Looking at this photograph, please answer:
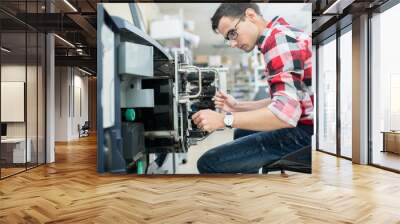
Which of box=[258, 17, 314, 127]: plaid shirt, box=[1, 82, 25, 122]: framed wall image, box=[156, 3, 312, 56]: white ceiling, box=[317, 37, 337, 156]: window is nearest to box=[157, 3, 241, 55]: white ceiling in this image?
box=[156, 3, 312, 56]: white ceiling

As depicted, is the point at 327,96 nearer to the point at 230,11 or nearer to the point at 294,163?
the point at 294,163

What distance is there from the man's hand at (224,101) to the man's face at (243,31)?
27.1 inches

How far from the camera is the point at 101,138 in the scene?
496 cm

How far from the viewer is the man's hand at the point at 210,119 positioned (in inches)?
192

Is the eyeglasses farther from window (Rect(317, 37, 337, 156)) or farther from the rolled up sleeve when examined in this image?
window (Rect(317, 37, 337, 156))

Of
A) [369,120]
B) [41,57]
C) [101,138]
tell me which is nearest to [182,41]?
[101,138]

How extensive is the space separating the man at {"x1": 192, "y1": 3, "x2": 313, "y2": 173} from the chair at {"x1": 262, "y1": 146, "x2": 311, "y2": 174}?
0.07m

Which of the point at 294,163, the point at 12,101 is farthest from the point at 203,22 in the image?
the point at 12,101

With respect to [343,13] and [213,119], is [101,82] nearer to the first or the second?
[213,119]

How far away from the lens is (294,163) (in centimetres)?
505

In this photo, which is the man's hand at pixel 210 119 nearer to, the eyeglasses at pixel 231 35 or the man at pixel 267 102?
the man at pixel 267 102

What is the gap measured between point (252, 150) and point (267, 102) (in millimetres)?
695

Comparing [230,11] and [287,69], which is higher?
[230,11]

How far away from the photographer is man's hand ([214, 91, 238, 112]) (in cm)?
487
